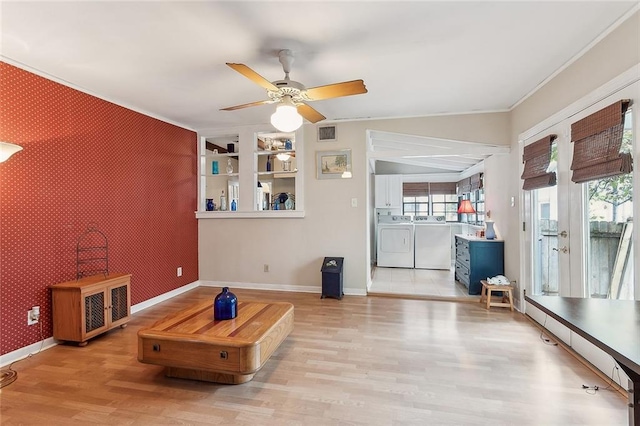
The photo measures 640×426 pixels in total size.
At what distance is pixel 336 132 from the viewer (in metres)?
4.30

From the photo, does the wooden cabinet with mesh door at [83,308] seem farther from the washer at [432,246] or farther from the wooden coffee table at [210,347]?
the washer at [432,246]

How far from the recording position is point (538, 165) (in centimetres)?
304

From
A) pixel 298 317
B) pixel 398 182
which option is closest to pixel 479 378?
pixel 298 317

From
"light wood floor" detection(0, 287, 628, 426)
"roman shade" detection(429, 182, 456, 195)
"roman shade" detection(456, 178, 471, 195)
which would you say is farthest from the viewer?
"roman shade" detection(429, 182, 456, 195)

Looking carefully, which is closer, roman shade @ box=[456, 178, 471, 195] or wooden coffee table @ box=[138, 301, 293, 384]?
wooden coffee table @ box=[138, 301, 293, 384]

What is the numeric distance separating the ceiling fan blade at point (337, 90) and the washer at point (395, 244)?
426cm

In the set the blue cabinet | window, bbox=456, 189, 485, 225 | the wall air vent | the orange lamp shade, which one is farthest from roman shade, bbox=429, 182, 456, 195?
the wall air vent

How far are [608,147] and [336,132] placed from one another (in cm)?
295

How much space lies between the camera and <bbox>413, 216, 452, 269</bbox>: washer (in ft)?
19.5

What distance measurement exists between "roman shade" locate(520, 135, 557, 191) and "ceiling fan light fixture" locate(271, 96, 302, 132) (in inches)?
97.5

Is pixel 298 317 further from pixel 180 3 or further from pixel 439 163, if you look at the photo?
pixel 439 163

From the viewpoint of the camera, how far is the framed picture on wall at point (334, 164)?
426 cm

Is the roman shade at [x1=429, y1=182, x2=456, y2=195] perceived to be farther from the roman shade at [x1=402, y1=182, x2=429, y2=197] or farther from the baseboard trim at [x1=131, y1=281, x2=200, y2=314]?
the baseboard trim at [x1=131, y1=281, x2=200, y2=314]

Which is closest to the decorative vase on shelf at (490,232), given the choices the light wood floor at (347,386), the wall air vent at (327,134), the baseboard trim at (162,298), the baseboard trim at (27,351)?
the light wood floor at (347,386)
